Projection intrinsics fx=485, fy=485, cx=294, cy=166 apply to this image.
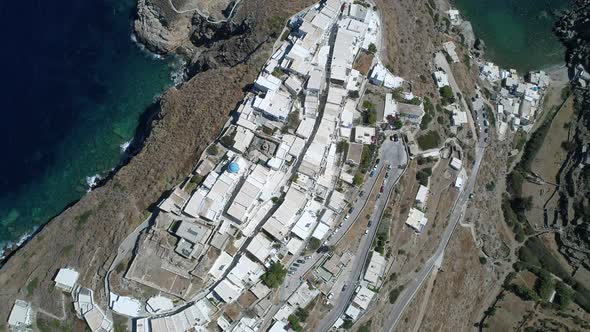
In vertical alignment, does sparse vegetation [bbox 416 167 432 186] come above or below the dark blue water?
above

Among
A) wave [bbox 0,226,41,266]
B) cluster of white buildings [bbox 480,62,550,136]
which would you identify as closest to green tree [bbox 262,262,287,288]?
wave [bbox 0,226,41,266]

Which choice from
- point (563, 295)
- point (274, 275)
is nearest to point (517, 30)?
point (563, 295)

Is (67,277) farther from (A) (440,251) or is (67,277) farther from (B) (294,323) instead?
(A) (440,251)

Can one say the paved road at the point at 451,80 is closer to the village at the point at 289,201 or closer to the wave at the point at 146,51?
the village at the point at 289,201

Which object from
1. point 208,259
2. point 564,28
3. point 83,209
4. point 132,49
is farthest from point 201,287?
point 564,28

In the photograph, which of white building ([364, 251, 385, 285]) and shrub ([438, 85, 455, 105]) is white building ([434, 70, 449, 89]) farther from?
white building ([364, 251, 385, 285])

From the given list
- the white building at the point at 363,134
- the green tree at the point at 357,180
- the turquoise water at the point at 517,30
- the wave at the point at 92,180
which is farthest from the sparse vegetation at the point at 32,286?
the turquoise water at the point at 517,30

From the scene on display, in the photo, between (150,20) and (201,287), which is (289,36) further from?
(201,287)
